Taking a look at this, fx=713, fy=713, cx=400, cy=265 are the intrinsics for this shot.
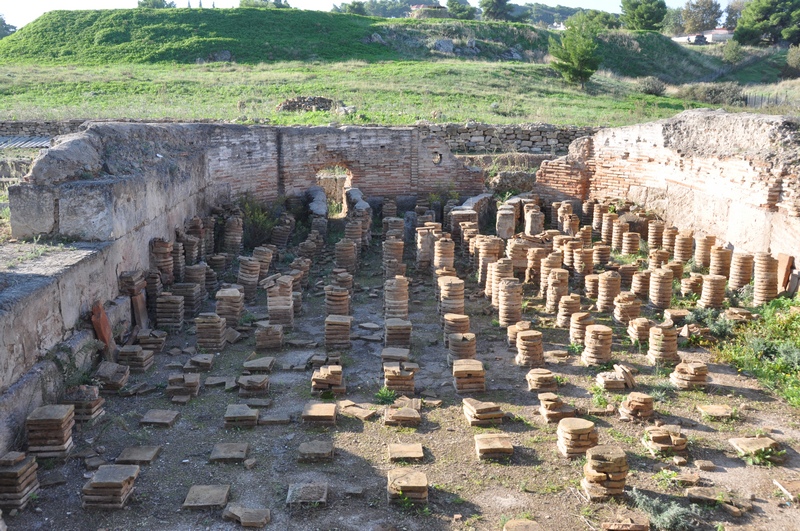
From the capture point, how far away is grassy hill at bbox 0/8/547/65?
33.3 meters

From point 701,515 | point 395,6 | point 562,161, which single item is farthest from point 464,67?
point 395,6

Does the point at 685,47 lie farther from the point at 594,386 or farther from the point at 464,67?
the point at 594,386

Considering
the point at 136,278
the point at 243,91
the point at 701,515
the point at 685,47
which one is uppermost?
the point at 685,47

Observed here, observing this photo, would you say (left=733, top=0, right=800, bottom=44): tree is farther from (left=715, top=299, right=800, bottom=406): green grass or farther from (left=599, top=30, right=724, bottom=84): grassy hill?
(left=715, top=299, right=800, bottom=406): green grass

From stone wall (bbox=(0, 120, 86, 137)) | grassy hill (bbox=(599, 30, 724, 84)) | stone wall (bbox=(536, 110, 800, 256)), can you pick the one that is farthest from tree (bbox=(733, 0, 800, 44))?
stone wall (bbox=(0, 120, 86, 137))

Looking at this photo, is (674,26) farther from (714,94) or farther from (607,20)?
(714,94)

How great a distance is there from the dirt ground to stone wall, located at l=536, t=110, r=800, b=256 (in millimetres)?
3631

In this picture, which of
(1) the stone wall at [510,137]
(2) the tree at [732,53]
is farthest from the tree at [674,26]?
(1) the stone wall at [510,137]

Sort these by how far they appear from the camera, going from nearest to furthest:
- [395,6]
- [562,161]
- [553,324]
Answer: [553,324] < [562,161] < [395,6]

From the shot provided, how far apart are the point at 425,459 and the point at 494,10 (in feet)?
196

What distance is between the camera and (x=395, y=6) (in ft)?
372

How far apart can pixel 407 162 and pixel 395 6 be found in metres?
104

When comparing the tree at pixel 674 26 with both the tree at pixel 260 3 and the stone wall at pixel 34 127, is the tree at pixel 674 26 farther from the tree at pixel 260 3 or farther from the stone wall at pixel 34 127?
Result: the stone wall at pixel 34 127

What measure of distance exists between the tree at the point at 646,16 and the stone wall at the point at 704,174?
39.3m
